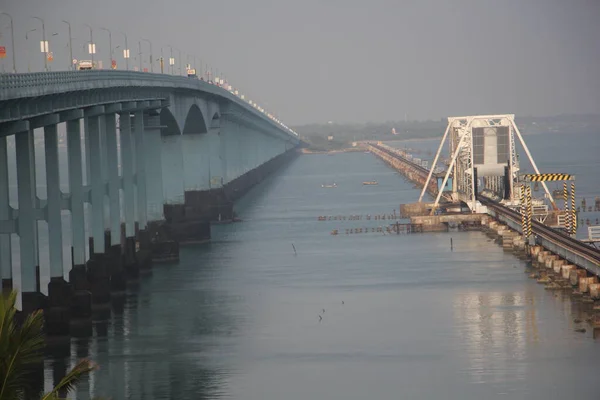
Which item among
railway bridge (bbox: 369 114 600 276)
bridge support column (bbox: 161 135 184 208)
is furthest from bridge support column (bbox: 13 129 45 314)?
bridge support column (bbox: 161 135 184 208)

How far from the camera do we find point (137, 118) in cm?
7194

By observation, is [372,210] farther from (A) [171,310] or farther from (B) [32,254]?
(B) [32,254]

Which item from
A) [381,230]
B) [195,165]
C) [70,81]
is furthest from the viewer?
[195,165]

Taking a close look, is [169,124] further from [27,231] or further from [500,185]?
[27,231]

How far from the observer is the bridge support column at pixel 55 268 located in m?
45.0

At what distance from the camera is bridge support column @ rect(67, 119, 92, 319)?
4825 centimetres

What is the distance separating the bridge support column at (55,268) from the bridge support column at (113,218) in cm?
1001

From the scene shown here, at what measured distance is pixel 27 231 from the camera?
44656mm

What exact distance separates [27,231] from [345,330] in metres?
11.4

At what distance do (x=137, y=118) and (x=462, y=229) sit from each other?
2100 cm

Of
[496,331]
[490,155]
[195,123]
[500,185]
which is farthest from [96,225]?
[195,123]

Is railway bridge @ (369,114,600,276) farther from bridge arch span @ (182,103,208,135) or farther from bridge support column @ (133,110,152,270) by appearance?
bridge support column @ (133,110,152,270)

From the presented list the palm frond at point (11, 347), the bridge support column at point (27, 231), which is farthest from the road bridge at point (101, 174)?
the palm frond at point (11, 347)

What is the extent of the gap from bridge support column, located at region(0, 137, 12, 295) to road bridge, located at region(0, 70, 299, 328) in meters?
0.04
